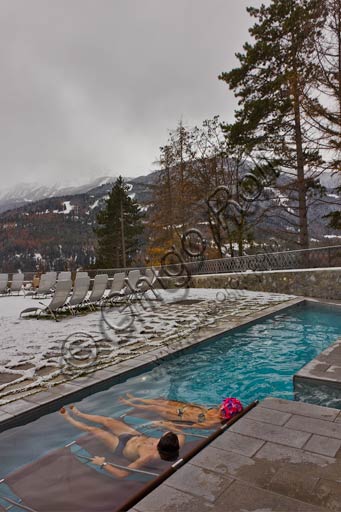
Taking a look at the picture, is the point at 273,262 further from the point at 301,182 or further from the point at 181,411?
the point at 181,411

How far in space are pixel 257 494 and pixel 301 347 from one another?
4.82 m

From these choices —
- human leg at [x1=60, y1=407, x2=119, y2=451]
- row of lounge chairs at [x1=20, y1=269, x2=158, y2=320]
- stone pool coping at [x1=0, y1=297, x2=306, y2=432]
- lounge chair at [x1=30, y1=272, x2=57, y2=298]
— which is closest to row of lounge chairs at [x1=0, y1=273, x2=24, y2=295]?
lounge chair at [x1=30, y1=272, x2=57, y2=298]

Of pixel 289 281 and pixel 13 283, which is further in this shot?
pixel 13 283

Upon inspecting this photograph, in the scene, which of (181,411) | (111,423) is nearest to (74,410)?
(111,423)

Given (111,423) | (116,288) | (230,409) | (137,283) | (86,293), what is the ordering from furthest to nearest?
(137,283)
(116,288)
(86,293)
(111,423)
(230,409)

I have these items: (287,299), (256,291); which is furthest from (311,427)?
(256,291)

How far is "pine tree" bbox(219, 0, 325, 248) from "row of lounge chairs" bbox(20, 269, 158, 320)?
773 centimetres

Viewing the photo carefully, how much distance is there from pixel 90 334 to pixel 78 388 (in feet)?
9.21

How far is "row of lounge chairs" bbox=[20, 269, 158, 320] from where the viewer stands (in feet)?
29.1

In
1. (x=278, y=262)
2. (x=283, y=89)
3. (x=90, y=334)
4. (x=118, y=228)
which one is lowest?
(x=90, y=334)

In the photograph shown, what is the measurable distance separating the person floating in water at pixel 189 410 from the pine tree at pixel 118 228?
3275 centimetres

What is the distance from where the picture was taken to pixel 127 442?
122 inches

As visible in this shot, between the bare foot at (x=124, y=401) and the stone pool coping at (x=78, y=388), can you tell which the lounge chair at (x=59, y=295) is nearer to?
the stone pool coping at (x=78, y=388)

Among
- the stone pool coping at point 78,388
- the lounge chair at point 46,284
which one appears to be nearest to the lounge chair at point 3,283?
the lounge chair at point 46,284
